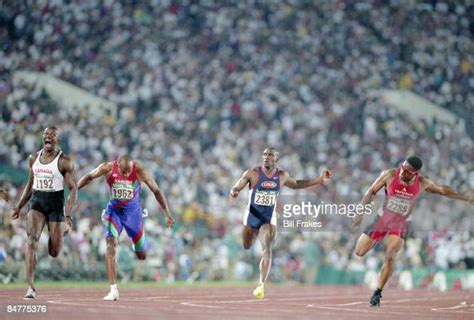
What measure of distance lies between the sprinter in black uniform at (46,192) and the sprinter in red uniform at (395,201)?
355 cm

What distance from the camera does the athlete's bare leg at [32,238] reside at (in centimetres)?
1227

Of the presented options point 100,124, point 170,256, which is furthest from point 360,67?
point 170,256

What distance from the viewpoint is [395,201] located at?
13.1m

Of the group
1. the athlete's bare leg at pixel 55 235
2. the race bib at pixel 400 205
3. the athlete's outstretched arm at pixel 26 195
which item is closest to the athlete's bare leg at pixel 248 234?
the race bib at pixel 400 205

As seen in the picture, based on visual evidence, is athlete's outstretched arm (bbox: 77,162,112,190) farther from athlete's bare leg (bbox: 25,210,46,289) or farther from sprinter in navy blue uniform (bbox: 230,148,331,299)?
sprinter in navy blue uniform (bbox: 230,148,331,299)

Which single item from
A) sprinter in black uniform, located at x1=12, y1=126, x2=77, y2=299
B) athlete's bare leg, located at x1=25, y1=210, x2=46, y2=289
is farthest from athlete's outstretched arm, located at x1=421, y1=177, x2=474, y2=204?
athlete's bare leg, located at x1=25, y1=210, x2=46, y2=289

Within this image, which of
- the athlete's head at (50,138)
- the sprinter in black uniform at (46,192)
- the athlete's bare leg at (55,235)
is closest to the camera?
the athlete's head at (50,138)

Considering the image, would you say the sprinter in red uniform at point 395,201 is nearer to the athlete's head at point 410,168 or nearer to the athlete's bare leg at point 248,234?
the athlete's head at point 410,168

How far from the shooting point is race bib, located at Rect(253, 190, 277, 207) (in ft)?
45.4

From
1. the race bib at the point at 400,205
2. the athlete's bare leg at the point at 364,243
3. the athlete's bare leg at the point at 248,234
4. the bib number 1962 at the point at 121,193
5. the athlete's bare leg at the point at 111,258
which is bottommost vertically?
the athlete's bare leg at the point at 111,258

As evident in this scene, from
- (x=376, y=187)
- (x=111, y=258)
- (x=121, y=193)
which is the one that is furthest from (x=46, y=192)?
(x=376, y=187)

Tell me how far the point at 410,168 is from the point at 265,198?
2077 mm

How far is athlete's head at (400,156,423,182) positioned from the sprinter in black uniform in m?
3.99

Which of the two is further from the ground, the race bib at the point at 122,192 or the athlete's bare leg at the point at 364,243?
the race bib at the point at 122,192
